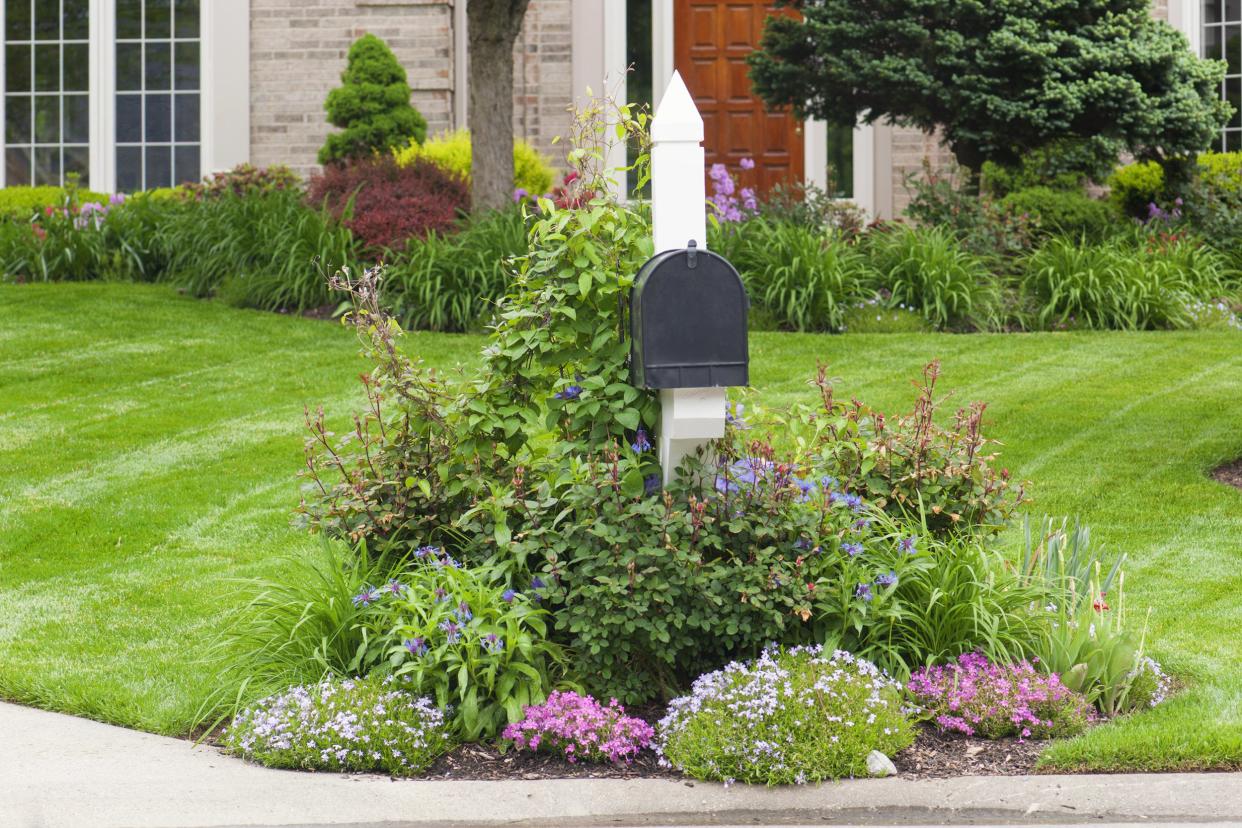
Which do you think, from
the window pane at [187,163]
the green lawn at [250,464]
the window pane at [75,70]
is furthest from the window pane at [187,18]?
the green lawn at [250,464]

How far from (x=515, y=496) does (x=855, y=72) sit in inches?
329

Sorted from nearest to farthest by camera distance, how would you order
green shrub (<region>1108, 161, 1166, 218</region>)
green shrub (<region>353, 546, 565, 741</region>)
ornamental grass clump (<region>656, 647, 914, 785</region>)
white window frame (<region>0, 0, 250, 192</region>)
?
ornamental grass clump (<region>656, 647, 914, 785</region>) < green shrub (<region>353, 546, 565, 741</region>) < green shrub (<region>1108, 161, 1166, 218</region>) < white window frame (<region>0, 0, 250, 192</region>)

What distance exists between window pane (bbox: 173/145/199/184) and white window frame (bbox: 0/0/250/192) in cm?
11

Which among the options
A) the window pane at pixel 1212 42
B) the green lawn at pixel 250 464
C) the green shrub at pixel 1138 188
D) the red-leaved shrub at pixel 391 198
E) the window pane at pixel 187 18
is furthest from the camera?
the window pane at pixel 187 18

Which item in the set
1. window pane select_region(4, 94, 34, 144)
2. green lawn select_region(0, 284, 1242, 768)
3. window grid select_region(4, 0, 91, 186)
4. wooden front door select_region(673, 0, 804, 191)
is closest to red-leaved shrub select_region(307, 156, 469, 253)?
green lawn select_region(0, 284, 1242, 768)

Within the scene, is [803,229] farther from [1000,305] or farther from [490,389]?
[490,389]

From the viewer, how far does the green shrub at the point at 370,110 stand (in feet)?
43.9

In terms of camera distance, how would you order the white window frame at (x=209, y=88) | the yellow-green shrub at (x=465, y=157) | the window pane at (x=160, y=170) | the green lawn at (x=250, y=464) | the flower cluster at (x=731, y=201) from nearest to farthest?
the green lawn at (x=250, y=464) < the flower cluster at (x=731, y=201) < the yellow-green shrub at (x=465, y=157) < the white window frame at (x=209, y=88) < the window pane at (x=160, y=170)

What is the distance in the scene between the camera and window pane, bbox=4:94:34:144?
1505 cm

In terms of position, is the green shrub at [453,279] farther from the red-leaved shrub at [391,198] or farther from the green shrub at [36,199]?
the green shrub at [36,199]

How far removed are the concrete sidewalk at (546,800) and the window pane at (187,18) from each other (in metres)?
13.0

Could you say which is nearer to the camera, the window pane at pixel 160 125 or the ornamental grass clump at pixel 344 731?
the ornamental grass clump at pixel 344 731

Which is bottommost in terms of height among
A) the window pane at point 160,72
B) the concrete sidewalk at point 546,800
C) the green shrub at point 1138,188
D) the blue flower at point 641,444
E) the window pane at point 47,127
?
the concrete sidewalk at point 546,800

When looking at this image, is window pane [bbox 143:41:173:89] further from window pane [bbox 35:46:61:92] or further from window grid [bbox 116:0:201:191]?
window pane [bbox 35:46:61:92]
